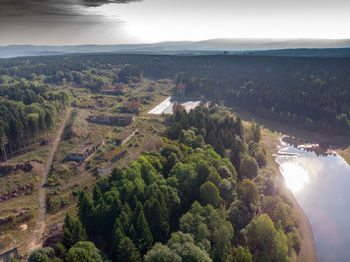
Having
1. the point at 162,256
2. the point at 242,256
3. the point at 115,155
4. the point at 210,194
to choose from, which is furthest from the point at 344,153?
the point at 162,256

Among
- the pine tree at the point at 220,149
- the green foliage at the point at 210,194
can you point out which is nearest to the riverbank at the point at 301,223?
the pine tree at the point at 220,149

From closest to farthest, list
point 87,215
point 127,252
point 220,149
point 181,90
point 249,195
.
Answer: point 127,252 < point 87,215 < point 249,195 < point 220,149 < point 181,90

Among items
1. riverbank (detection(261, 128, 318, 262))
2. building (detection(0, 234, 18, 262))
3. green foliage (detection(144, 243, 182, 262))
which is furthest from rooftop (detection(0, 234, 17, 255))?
riverbank (detection(261, 128, 318, 262))

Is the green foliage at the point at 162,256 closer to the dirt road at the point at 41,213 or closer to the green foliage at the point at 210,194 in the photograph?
the green foliage at the point at 210,194

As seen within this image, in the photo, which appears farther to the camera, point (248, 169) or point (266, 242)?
point (248, 169)

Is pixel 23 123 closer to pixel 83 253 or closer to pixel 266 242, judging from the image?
pixel 83 253

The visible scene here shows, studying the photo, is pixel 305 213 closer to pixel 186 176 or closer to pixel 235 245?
pixel 235 245
